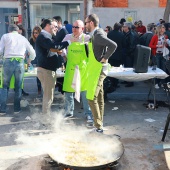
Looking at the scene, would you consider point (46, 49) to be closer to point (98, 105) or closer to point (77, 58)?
point (77, 58)

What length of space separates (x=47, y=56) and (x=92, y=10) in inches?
543

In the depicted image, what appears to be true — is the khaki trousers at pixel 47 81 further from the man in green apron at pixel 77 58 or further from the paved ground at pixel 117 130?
the paved ground at pixel 117 130

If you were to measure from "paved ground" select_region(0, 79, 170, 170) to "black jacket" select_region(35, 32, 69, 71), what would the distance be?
113 centimetres

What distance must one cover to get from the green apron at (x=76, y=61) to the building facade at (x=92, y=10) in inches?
498

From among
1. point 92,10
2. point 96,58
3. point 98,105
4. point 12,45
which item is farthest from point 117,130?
point 92,10

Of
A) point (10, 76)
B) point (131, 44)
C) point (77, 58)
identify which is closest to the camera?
point (77, 58)

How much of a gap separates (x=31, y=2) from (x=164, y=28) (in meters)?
14.2

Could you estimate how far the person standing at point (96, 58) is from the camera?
4.77m

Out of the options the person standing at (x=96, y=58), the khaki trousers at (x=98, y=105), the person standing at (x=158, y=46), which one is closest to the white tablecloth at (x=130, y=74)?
the khaki trousers at (x=98, y=105)

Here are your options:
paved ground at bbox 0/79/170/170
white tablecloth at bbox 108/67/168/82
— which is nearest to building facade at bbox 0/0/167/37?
paved ground at bbox 0/79/170/170

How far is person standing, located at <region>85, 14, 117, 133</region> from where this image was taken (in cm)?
477

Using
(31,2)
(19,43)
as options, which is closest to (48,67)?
(19,43)

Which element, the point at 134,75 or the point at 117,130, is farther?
the point at 134,75

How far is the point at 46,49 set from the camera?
5.60 m
